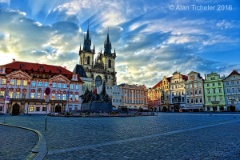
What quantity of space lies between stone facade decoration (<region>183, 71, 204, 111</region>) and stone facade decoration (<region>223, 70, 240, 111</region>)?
8.13 metres

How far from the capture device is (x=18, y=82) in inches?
2010

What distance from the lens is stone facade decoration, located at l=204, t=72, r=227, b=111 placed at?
64062mm

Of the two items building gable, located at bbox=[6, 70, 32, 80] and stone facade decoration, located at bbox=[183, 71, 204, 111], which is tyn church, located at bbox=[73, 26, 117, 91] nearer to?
building gable, located at bbox=[6, 70, 32, 80]

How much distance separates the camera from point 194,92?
70.6m

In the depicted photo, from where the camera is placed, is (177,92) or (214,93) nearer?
(214,93)

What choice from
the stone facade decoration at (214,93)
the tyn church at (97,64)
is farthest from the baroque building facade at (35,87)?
the stone facade decoration at (214,93)

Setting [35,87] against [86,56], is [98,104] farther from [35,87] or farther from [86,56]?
[86,56]

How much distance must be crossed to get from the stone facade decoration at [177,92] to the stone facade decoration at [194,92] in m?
1.87

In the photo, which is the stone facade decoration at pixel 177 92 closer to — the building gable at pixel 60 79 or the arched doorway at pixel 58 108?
the building gable at pixel 60 79

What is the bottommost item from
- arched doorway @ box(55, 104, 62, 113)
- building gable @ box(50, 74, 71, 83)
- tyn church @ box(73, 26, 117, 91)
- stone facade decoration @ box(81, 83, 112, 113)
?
arched doorway @ box(55, 104, 62, 113)

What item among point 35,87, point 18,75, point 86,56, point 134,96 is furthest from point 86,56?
point 18,75

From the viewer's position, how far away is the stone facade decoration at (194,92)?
6860 centimetres

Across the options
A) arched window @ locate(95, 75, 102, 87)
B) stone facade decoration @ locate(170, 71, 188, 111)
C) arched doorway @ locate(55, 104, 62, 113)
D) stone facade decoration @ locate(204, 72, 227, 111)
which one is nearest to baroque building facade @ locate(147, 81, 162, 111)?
stone facade decoration @ locate(170, 71, 188, 111)

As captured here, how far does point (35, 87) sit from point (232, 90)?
204 feet
